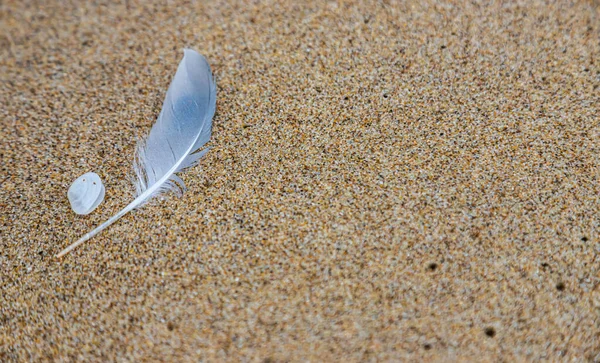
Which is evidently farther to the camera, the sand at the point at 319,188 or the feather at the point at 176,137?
the feather at the point at 176,137

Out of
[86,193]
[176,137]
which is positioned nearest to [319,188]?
[176,137]

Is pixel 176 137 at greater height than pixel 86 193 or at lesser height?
greater

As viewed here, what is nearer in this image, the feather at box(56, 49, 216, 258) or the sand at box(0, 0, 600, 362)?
the sand at box(0, 0, 600, 362)

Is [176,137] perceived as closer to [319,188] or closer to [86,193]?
[86,193]

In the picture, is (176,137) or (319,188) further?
(176,137)

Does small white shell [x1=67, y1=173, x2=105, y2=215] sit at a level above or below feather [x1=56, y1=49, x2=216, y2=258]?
below

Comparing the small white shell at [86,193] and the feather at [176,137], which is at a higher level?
the feather at [176,137]
